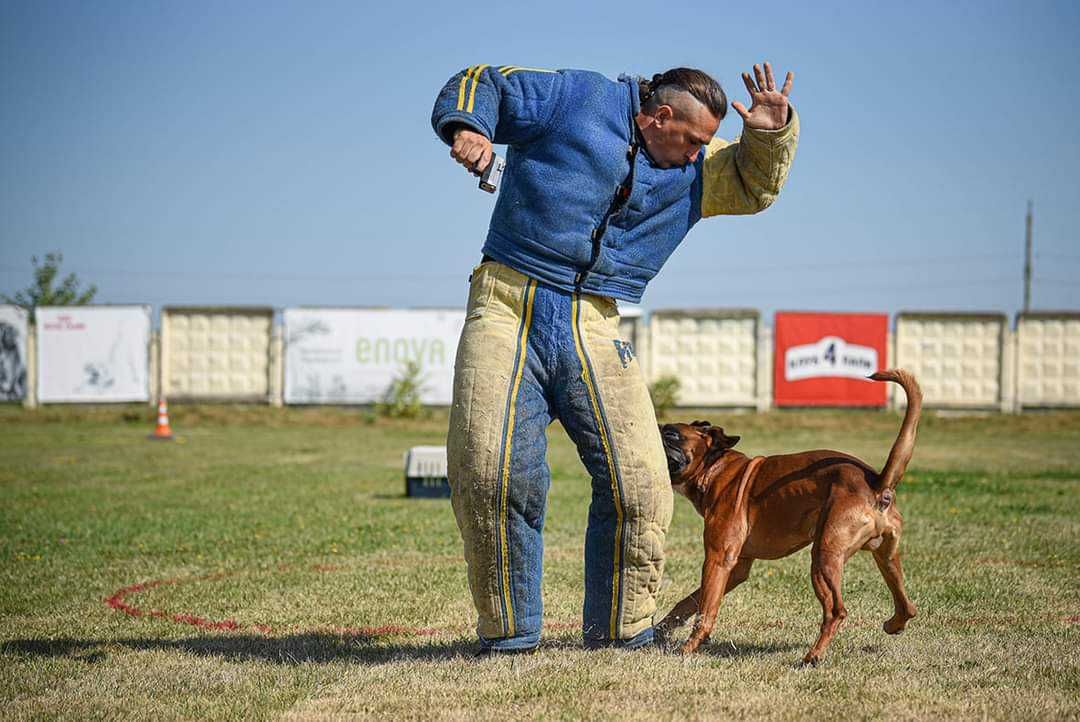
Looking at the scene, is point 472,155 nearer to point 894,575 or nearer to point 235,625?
point 894,575

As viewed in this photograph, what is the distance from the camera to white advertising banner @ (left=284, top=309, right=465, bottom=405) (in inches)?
1148

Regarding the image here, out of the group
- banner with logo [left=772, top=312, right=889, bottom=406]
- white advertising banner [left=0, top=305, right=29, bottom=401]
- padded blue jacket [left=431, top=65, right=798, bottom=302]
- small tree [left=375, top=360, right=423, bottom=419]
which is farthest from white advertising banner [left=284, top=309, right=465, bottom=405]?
padded blue jacket [left=431, top=65, right=798, bottom=302]

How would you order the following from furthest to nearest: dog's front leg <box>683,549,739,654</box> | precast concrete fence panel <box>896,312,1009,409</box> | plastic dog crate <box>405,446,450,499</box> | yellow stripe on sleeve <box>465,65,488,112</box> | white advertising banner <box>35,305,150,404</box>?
1. white advertising banner <box>35,305,150,404</box>
2. precast concrete fence panel <box>896,312,1009,409</box>
3. plastic dog crate <box>405,446,450,499</box>
4. dog's front leg <box>683,549,739,654</box>
5. yellow stripe on sleeve <box>465,65,488,112</box>

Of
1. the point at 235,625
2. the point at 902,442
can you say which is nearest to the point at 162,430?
the point at 235,625

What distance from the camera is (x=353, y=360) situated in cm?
2927

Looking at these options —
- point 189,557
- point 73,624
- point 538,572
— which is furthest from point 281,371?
point 538,572

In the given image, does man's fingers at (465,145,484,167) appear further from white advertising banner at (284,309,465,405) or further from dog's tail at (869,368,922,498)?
white advertising banner at (284,309,465,405)

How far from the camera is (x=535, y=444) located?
4875mm

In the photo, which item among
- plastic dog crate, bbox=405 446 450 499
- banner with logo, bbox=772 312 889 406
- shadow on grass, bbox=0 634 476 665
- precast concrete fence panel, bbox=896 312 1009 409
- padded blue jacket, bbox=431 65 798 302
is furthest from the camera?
precast concrete fence panel, bbox=896 312 1009 409

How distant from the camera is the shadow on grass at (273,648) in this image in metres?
5.40

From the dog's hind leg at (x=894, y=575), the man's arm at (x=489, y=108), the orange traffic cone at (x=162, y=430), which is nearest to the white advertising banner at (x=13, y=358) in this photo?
the orange traffic cone at (x=162, y=430)

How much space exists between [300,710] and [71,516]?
8.06 metres

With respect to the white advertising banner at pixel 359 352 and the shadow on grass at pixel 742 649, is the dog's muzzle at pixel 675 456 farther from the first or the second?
the white advertising banner at pixel 359 352

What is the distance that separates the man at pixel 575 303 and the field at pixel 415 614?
0.45 metres
